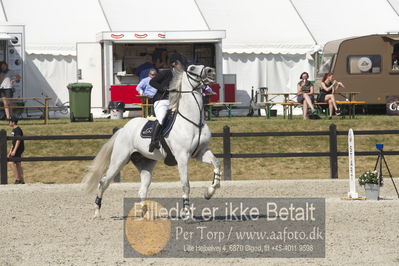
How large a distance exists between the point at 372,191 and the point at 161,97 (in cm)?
378

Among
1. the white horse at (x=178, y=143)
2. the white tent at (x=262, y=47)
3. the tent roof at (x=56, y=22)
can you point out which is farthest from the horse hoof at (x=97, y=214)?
the white tent at (x=262, y=47)

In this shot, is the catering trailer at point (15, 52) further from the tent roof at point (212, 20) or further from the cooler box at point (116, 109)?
the cooler box at point (116, 109)

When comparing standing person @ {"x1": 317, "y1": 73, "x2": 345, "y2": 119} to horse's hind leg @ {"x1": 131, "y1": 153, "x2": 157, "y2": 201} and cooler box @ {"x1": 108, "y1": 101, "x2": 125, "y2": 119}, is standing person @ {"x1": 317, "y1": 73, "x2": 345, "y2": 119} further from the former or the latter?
horse's hind leg @ {"x1": 131, "y1": 153, "x2": 157, "y2": 201}

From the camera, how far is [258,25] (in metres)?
32.3

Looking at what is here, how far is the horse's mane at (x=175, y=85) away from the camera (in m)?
12.6

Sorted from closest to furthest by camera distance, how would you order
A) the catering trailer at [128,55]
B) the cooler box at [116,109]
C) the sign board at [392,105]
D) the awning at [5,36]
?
the cooler box at [116,109]
the awning at [5,36]
the sign board at [392,105]
the catering trailer at [128,55]

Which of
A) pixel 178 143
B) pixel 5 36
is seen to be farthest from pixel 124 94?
pixel 178 143

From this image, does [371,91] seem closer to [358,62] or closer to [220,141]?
[358,62]

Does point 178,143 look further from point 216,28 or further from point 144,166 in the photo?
point 216,28

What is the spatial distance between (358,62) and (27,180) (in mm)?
12387

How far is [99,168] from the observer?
1312 cm

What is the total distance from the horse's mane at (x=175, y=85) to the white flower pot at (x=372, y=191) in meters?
3.63

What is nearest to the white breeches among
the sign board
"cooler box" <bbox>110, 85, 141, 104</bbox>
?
"cooler box" <bbox>110, 85, 141, 104</bbox>

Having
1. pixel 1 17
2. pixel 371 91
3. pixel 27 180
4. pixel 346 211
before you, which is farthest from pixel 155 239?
pixel 1 17
